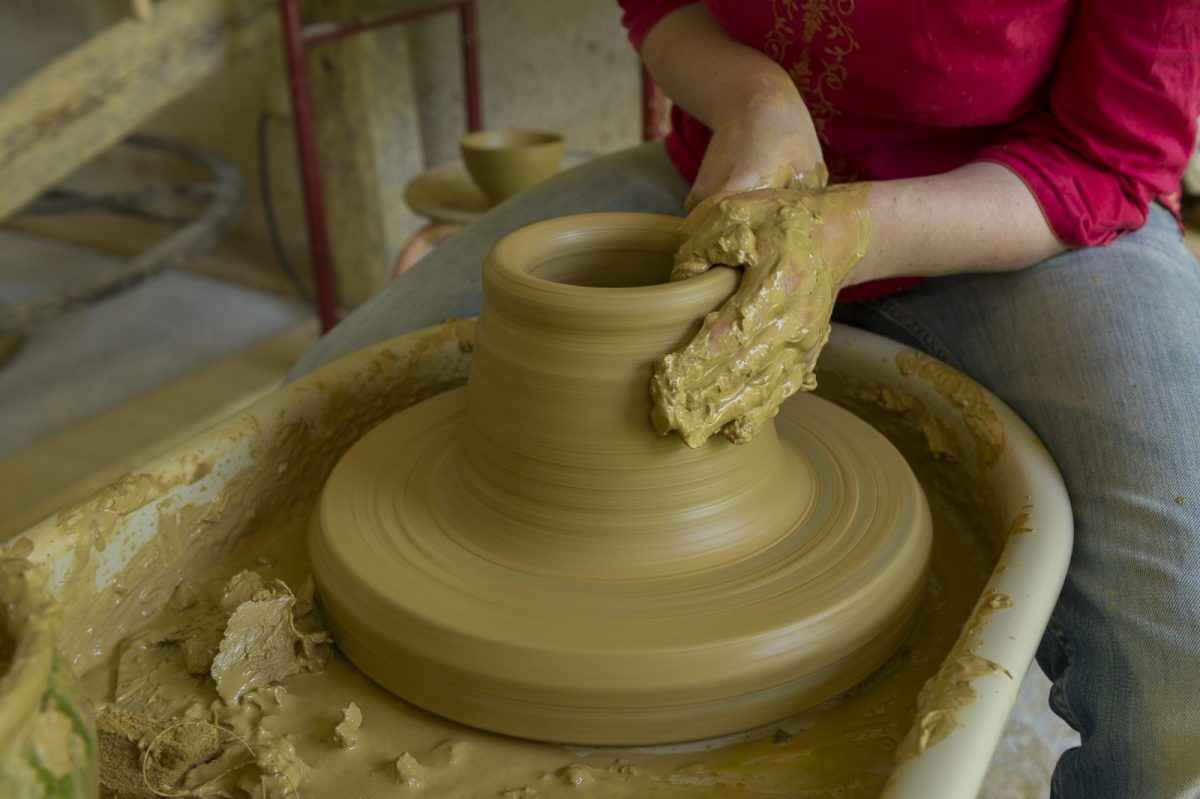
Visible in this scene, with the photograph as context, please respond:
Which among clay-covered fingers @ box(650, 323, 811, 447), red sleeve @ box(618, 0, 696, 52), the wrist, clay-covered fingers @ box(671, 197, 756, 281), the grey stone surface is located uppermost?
red sleeve @ box(618, 0, 696, 52)

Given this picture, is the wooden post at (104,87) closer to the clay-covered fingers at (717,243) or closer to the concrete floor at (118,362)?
the concrete floor at (118,362)

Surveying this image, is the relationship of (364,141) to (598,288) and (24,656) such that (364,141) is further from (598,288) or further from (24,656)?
(24,656)

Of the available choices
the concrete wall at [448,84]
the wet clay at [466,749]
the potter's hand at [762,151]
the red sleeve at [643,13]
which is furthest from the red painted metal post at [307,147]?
the wet clay at [466,749]

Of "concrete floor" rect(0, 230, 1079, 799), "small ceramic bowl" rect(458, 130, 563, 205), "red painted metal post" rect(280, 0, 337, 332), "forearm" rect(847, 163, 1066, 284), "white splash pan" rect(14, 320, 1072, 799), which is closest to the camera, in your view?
"white splash pan" rect(14, 320, 1072, 799)

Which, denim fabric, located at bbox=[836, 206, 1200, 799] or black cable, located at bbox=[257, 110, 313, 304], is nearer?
denim fabric, located at bbox=[836, 206, 1200, 799]

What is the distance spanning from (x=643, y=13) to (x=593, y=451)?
82 cm

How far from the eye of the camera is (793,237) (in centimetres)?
96

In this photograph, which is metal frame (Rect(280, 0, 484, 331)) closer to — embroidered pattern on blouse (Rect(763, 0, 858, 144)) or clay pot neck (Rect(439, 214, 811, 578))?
embroidered pattern on blouse (Rect(763, 0, 858, 144))

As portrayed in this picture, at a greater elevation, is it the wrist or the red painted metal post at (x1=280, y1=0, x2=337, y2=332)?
the wrist

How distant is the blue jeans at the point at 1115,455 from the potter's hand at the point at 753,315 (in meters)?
0.29

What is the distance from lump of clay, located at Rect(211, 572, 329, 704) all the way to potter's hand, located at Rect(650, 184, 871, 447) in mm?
366

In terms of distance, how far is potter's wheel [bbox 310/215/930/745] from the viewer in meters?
0.86

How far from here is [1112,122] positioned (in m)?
1.17

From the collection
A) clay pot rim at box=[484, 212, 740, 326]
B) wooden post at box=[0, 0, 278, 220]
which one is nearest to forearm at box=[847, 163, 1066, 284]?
clay pot rim at box=[484, 212, 740, 326]
